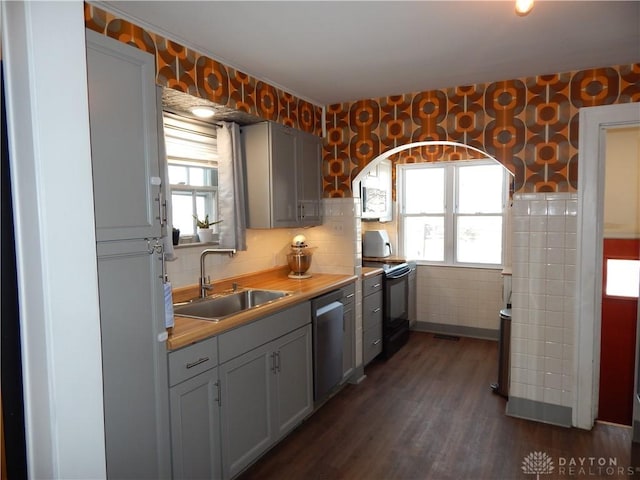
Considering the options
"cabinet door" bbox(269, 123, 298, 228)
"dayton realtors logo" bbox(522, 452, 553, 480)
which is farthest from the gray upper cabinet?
"dayton realtors logo" bbox(522, 452, 553, 480)

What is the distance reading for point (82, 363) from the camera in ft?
3.04

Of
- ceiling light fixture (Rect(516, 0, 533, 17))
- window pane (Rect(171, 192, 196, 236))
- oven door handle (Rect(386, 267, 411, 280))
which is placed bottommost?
oven door handle (Rect(386, 267, 411, 280))

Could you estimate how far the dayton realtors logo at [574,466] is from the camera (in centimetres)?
244

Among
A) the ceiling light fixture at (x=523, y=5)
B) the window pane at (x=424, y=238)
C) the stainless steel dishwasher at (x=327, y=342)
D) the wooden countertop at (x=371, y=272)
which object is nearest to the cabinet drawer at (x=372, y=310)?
the wooden countertop at (x=371, y=272)

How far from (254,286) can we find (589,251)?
2.40 m

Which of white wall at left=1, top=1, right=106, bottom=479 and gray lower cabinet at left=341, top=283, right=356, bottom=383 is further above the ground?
white wall at left=1, top=1, right=106, bottom=479

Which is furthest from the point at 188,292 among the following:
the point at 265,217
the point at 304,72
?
the point at 304,72

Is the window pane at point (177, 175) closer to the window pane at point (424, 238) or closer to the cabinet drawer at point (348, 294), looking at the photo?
the cabinet drawer at point (348, 294)

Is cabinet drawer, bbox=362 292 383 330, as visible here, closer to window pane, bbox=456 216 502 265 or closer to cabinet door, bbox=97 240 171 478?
window pane, bbox=456 216 502 265

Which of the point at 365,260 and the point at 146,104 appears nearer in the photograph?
the point at 146,104

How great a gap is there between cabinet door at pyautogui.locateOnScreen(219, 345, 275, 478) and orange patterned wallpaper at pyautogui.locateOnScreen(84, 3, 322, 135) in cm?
157

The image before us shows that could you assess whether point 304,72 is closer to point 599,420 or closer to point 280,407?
point 280,407

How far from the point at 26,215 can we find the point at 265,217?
220 cm

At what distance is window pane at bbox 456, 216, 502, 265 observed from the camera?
488 centimetres
